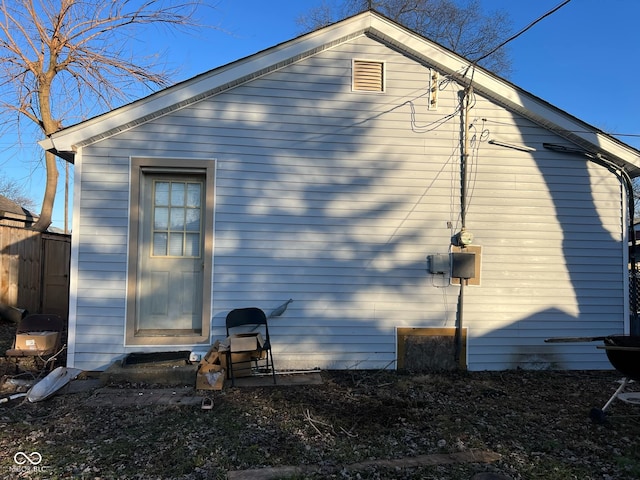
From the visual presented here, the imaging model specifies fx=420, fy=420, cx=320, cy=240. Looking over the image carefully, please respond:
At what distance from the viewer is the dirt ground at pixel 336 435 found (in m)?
2.97

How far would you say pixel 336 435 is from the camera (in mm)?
3502

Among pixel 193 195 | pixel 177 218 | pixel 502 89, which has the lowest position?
pixel 177 218

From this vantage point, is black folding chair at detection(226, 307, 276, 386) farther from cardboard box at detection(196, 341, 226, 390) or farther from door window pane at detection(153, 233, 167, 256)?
door window pane at detection(153, 233, 167, 256)

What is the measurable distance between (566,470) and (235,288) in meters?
3.74

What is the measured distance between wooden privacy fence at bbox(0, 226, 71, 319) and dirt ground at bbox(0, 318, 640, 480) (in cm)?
445

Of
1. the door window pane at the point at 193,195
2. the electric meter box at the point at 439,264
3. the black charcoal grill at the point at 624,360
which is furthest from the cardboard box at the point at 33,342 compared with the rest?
the black charcoal grill at the point at 624,360

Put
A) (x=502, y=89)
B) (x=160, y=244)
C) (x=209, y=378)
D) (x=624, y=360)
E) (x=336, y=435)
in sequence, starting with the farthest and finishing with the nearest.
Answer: (x=502, y=89), (x=160, y=244), (x=209, y=378), (x=624, y=360), (x=336, y=435)

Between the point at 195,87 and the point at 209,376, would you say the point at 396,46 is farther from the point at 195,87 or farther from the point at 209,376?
the point at 209,376

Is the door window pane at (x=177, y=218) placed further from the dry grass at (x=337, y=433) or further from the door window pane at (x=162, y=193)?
the dry grass at (x=337, y=433)

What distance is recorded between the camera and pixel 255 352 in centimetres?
484

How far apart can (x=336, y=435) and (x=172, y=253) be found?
3.15 metres

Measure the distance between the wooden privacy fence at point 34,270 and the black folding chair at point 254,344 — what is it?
5.19m

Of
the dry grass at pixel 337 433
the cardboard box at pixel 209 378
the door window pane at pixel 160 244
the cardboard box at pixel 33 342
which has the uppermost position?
the door window pane at pixel 160 244

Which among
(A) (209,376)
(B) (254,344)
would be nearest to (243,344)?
(B) (254,344)
